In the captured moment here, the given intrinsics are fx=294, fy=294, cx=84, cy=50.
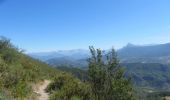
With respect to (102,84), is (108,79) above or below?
above

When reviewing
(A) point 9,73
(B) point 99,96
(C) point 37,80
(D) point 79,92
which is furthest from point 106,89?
(C) point 37,80

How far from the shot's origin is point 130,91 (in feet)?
51.6

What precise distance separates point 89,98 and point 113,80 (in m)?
1.70

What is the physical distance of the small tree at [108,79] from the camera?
1513cm

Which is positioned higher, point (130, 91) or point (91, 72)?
point (91, 72)

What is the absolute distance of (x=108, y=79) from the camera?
1588cm

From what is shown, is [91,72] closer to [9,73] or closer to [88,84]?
[88,84]

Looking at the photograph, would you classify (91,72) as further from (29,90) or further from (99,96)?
(29,90)

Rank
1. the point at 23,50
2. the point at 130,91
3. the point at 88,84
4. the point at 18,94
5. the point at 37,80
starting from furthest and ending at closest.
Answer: the point at 23,50 < the point at 37,80 < the point at 88,84 < the point at 130,91 < the point at 18,94

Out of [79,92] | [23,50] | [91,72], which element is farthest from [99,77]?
[23,50]

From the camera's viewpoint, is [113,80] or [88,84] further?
[88,84]

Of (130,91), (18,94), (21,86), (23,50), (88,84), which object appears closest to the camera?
(18,94)

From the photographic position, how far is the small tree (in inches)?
596

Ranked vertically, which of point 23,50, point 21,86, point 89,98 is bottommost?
point 89,98
